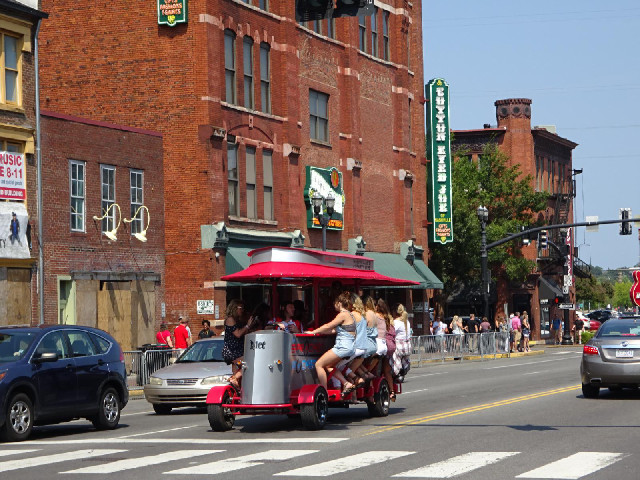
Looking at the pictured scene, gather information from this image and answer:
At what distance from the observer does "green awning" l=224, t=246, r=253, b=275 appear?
39.4 m

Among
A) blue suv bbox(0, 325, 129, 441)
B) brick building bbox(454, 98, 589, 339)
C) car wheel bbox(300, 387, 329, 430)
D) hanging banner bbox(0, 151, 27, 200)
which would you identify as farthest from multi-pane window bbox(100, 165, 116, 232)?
brick building bbox(454, 98, 589, 339)

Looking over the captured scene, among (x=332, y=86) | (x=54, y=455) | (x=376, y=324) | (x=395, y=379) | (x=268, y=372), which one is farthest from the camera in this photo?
(x=332, y=86)

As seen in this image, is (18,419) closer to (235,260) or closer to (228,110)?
(235,260)

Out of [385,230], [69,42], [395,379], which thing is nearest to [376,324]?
[395,379]

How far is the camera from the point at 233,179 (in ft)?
135

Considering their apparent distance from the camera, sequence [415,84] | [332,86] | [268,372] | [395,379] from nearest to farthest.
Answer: [268,372]
[395,379]
[332,86]
[415,84]

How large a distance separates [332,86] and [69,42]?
451 inches

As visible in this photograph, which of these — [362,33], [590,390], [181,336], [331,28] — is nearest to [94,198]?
[181,336]

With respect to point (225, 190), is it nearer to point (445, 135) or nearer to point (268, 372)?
point (445, 135)

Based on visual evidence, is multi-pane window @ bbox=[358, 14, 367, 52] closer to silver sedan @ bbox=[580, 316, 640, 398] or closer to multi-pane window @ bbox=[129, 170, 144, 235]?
multi-pane window @ bbox=[129, 170, 144, 235]

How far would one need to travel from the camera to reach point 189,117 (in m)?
39.2

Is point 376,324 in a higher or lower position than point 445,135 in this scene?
lower

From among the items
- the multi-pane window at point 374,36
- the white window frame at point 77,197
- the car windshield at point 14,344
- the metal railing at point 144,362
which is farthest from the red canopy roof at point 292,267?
the multi-pane window at point 374,36

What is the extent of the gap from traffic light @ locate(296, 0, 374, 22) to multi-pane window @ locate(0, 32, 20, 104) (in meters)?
18.1
